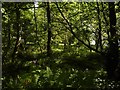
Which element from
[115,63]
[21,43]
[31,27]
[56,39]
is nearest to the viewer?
[115,63]

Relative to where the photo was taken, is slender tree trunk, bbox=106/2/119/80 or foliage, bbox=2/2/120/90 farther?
foliage, bbox=2/2/120/90

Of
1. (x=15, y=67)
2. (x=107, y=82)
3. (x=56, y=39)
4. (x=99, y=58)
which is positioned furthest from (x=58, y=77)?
(x=56, y=39)

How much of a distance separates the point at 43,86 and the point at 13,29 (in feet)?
47.7

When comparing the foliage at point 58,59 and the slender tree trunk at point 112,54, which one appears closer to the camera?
the slender tree trunk at point 112,54

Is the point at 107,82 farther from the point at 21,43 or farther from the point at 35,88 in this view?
the point at 21,43

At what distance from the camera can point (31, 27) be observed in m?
22.7

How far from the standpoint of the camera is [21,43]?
24.2 metres

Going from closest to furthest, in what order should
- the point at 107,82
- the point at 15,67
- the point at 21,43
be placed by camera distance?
the point at 107,82 < the point at 15,67 < the point at 21,43

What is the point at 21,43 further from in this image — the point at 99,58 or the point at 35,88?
the point at 35,88

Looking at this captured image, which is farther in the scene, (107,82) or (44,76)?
(44,76)

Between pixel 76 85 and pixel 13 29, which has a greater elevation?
pixel 13 29

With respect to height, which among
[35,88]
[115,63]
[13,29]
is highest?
[13,29]

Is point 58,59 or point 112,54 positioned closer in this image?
point 112,54

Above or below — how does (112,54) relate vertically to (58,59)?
above
